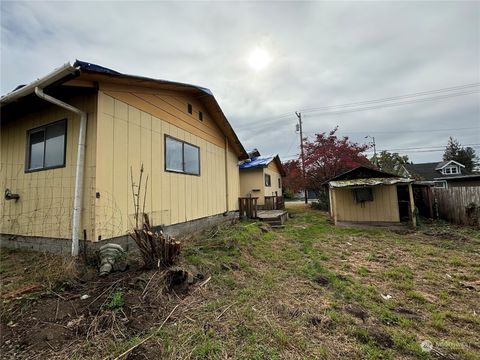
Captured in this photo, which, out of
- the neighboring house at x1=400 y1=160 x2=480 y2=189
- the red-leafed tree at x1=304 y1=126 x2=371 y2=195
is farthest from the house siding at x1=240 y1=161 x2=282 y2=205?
the neighboring house at x1=400 y1=160 x2=480 y2=189

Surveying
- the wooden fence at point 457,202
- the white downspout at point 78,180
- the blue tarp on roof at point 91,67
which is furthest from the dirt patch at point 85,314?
the wooden fence at point 457,202

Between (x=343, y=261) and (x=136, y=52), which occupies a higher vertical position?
(x=136, y=52)

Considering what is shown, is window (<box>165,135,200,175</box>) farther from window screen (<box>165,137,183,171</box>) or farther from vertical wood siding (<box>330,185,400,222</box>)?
vertical wood siding (<box>330,185,400,222</box>)

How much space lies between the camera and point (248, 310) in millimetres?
2873

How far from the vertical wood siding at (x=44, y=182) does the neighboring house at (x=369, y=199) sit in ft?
29.5

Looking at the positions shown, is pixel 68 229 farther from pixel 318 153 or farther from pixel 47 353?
pixel 318 153

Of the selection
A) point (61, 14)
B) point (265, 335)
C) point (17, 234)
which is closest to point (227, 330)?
point (265, 335)

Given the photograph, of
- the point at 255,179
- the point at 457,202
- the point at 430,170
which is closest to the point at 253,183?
the point at 255,179

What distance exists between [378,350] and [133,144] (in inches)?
204

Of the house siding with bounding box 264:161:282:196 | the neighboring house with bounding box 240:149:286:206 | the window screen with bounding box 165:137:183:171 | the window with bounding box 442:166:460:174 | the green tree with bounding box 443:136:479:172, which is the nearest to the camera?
the window screen with bounding box 165:137:183:171

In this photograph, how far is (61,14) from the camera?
485cm

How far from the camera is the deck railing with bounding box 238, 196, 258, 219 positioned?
10305mm

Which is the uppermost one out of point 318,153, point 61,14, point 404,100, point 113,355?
point 404,100

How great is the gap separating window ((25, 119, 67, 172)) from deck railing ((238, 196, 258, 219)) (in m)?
7.17
